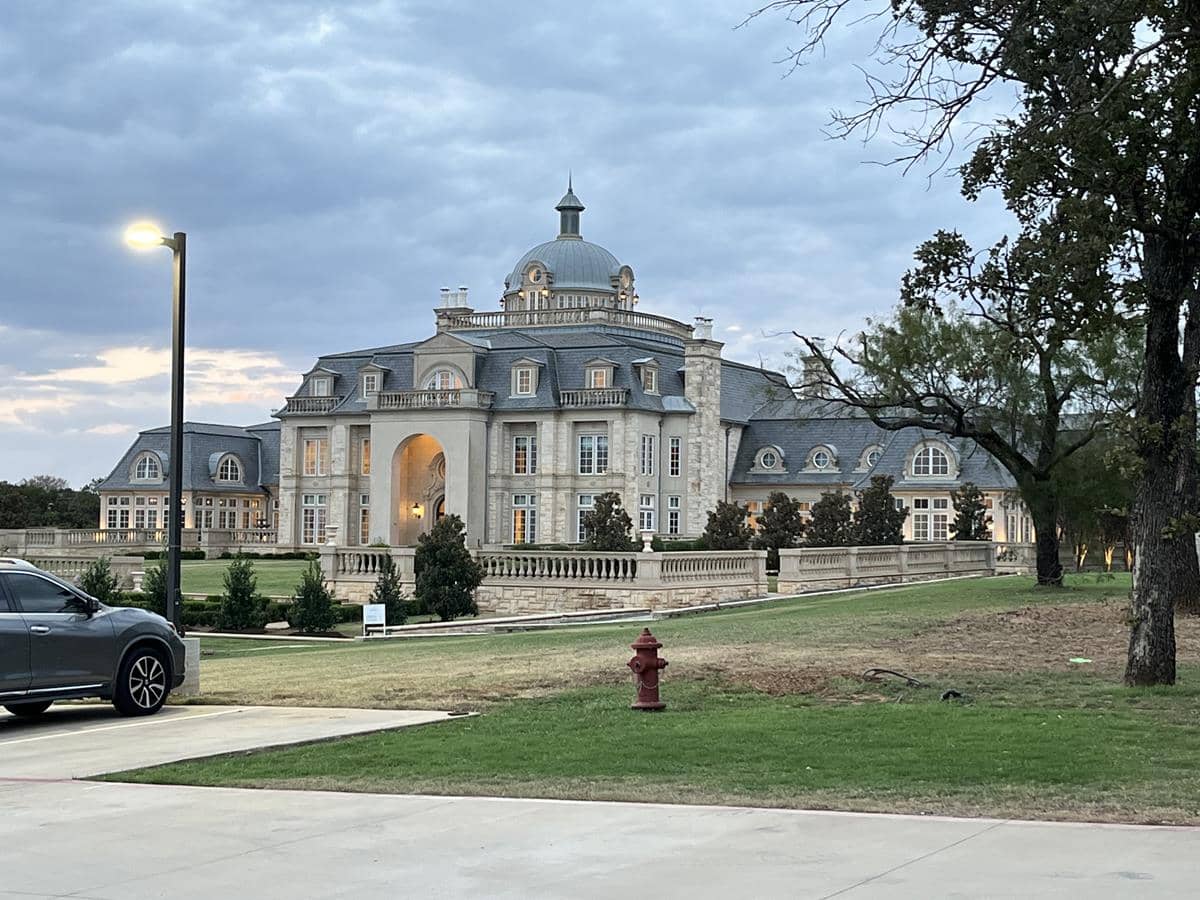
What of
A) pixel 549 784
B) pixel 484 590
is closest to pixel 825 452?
pixel 484 590

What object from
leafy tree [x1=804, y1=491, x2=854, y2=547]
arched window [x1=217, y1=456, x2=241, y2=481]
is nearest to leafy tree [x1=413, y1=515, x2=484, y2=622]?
leafy tree [x1=804, y1=491, x2=854, y2=547]

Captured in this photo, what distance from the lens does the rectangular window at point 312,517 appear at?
80938 mm

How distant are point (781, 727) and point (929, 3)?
7670mm

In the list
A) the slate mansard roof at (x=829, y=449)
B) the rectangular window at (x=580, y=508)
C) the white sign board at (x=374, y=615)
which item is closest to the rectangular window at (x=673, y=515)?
the rectangular window at (x=580, y=508)

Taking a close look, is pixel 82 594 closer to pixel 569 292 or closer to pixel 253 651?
pixel 253 651

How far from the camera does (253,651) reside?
3066 centimetres

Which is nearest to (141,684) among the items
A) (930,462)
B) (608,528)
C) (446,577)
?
(446,577)

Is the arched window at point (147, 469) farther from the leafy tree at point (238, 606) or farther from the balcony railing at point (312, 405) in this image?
the leafy tree at point (238, 606)

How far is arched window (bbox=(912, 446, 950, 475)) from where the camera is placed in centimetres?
7281

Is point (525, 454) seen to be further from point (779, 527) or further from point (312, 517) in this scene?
point (779, 527)

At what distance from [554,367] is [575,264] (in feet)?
49.7

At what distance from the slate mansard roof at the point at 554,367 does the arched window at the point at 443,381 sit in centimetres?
90

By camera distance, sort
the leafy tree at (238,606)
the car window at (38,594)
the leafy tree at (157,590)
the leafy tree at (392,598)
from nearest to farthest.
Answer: the car window at (38,594)
the leafy tree at (157,590)
the leafy tree at (238,606)
the leafy tree at (392,598)

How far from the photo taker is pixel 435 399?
75.1 metres
